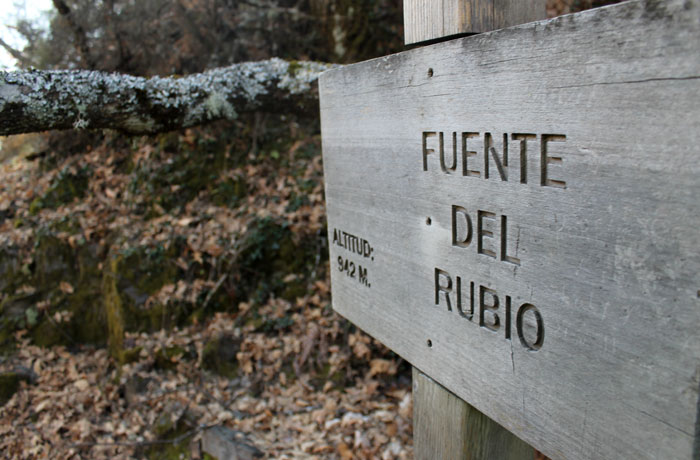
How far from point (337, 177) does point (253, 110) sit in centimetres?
299

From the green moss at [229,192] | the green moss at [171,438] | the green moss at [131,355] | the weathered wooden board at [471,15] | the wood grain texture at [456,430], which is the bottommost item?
the green moss at [171,438]

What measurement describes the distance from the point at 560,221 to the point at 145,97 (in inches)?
148

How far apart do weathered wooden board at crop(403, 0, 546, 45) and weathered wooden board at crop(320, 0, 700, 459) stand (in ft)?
0.36

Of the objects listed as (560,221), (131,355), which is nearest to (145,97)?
(131,355)

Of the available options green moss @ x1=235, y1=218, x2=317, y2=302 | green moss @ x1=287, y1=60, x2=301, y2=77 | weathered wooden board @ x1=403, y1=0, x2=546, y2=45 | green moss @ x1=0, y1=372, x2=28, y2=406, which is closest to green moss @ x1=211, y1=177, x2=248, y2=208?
green moss @ x1=235, y1=218, x2=317, y2=302

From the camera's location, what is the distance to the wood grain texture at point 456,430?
1.76 m

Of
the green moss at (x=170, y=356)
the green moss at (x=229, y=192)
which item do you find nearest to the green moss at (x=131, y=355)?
the green moss at (x=170, y=356)

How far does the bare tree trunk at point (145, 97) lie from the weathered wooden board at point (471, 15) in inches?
116

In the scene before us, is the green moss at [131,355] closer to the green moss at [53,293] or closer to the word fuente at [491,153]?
the green moss at [53,293]

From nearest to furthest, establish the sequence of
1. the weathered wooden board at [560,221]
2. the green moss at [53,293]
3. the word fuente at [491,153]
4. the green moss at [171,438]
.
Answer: the weathered wooden board at [560,221]
the word fuente at [491,153]
the green moss at [171,438]
the green moss at [53,293]

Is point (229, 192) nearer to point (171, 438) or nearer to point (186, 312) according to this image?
point (186, 312)

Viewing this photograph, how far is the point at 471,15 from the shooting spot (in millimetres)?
1567

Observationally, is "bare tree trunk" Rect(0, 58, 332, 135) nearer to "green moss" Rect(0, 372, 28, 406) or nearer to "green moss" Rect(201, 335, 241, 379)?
"green moss" Rect(201, 335, 241, 379)

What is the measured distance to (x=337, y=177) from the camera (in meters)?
2.29
